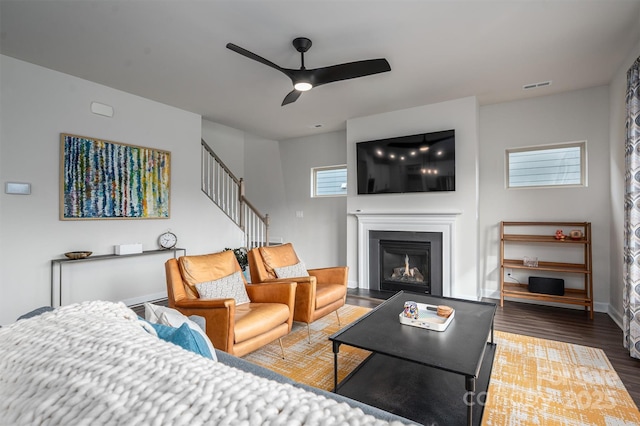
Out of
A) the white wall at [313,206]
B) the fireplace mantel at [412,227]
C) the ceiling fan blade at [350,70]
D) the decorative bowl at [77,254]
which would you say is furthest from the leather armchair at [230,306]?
the white wall at [313,206]

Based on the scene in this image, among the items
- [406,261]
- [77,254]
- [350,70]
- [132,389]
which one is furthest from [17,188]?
[406,261]

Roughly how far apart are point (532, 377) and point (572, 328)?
1.48 meters

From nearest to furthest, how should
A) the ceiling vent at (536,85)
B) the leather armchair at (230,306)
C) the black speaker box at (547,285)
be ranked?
the leather armchair at (230,306) → the ceiling vent at (536,85) → the black speaker box at (547,285)

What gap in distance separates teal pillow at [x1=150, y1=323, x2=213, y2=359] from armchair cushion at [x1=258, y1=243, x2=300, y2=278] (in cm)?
216

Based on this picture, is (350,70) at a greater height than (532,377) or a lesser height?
greater

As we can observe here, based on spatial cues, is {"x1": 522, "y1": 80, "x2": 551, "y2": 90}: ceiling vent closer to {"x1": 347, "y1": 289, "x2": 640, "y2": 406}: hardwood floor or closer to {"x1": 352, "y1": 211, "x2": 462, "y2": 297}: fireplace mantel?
{"x1": 352, "y1": 211, "x2": 462, "y2": 297}: fireplace mantel

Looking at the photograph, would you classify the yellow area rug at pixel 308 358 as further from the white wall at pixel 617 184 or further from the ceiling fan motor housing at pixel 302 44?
the white wall at pixel 617 184

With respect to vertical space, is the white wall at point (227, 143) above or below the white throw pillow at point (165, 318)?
above

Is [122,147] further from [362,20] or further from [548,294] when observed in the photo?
[548,294]

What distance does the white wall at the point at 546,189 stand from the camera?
151 inches

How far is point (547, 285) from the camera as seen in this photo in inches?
152

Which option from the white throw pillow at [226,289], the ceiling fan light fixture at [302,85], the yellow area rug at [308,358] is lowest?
the yellow area rug at [308,358]

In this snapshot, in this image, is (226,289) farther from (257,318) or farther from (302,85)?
(302,85)

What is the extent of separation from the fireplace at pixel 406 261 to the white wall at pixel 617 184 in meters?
1.85
